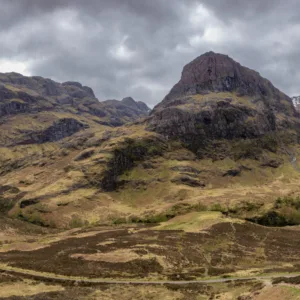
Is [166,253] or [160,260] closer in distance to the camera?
[160,260]

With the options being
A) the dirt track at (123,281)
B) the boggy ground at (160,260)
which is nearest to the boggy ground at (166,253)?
the boggy ground at (160,260)

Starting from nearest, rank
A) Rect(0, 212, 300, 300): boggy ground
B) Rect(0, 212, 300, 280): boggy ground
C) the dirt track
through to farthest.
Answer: Rect(0, 212, 300, 300): boggy ground
the dirt track
Rect(0, 212, 300, 280): boggy ground

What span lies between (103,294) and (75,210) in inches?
4943

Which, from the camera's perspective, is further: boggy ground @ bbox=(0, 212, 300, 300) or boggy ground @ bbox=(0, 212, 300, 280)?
boggy ground @ bbox=(0, 212, 300, 280)

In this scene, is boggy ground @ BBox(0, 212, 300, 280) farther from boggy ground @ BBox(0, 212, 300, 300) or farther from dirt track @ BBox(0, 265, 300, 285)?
dirt track @ BBox(0, 265, 300, 285)

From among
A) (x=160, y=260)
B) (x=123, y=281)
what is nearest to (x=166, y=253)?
(x=160, y=260)

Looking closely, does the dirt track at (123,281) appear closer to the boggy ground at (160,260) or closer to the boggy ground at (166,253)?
the boggy ground at (160,260)

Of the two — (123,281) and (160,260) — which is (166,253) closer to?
(160,260)

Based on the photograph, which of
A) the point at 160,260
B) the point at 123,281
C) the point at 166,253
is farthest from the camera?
the point at 166,253

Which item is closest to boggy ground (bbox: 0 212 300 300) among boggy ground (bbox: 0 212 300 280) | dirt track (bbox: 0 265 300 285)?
boggy ground (bbox: 0 212 300 280)

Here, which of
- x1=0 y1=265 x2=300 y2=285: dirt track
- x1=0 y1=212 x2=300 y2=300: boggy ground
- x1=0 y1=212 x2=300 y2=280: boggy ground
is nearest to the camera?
x1=0 y1=212 x2=300 y2=300: boggy ground

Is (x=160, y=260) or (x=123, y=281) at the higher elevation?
(x=160, y=260)

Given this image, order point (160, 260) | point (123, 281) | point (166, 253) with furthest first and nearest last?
1. point (166, 253)
2. point (160, 260)
3. point (123, 281)

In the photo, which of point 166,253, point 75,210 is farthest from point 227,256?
point 75,210
